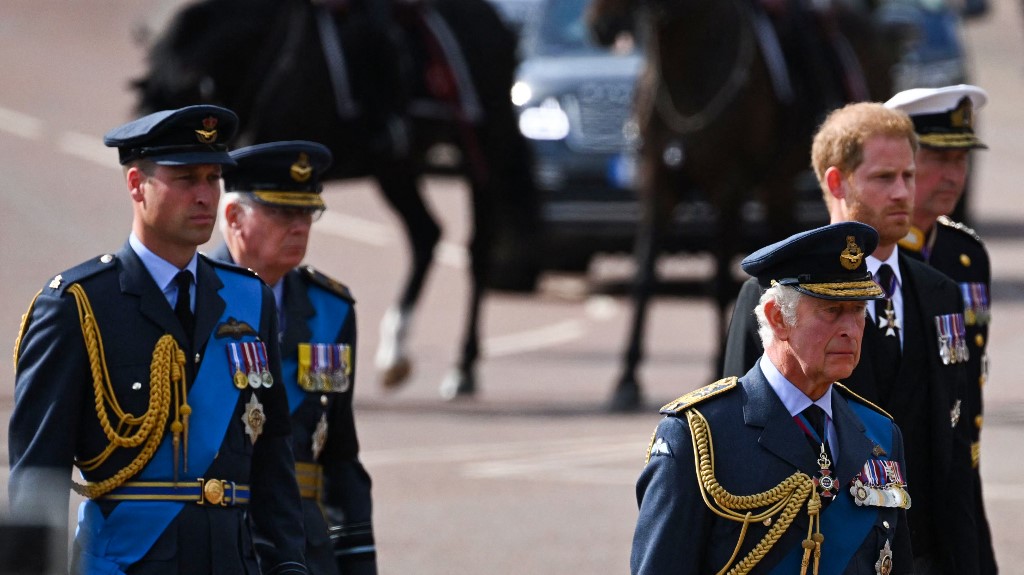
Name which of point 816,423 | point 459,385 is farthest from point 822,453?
point 459,385

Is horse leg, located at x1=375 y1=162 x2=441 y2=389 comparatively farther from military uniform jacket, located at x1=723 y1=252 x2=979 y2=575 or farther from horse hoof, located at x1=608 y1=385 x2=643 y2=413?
military uniform jacket, located at x1=723 y1=252 x2=979 y2=575

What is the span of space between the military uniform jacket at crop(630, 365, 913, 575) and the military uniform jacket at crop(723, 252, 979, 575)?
800mm

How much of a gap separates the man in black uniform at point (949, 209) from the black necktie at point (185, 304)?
1.98 meters

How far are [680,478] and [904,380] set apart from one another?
1.31 meters

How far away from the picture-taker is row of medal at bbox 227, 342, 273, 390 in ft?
16.9

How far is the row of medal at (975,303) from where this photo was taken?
6094 mm

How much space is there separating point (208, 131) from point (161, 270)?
35 centimetres

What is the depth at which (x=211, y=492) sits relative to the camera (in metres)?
5.02

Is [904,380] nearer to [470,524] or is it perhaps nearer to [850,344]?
[850,344]

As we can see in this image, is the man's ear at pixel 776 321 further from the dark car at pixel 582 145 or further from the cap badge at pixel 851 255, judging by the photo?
the dark car at pixel 582 145

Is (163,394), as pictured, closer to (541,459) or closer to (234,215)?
(234,215)

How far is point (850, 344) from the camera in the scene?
455cm

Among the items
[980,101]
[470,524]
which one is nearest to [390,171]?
[470,524]

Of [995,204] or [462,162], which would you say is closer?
[462,162]
